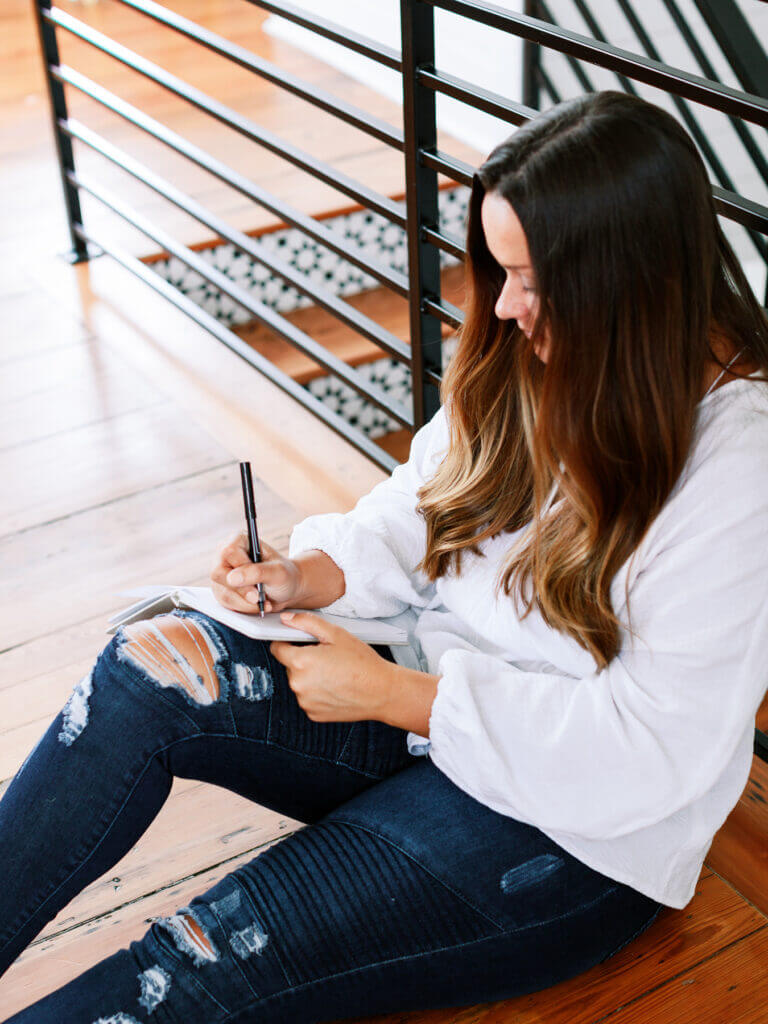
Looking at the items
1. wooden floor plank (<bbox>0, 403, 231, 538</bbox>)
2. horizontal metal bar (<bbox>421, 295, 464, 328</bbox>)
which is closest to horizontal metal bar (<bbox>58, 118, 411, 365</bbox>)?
horizontal metal bar (<bbox>421, 295, 464, 328</bbox>)

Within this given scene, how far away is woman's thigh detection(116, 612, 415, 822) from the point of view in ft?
3.67

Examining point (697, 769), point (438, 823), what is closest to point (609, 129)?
point (697, 769)

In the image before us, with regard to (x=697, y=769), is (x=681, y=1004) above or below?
below

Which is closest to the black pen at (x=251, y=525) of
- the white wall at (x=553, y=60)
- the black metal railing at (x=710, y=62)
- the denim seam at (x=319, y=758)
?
the denim seam at (x=319, y=758)

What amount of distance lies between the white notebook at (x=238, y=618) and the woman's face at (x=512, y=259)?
1.22ft

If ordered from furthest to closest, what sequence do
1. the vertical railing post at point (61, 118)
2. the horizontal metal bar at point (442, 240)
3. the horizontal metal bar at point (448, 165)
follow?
1. the vertical railing post at point (61, 118)
2. the horizontal metal bar at point (442, 240)
3. the horizontal metal bar at point (448, 165)

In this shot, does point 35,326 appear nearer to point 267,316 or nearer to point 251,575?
point 267,316

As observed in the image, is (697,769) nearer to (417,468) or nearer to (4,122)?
(417,468)

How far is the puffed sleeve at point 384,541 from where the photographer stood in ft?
4.11

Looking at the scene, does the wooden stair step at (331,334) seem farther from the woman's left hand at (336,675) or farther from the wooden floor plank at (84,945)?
the woman's left hand at (336,675)

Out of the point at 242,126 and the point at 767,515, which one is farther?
the point at 242,126

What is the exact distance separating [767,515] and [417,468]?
48 cm

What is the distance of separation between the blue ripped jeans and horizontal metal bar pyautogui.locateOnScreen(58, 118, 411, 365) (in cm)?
88

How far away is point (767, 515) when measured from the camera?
3.05 feet
